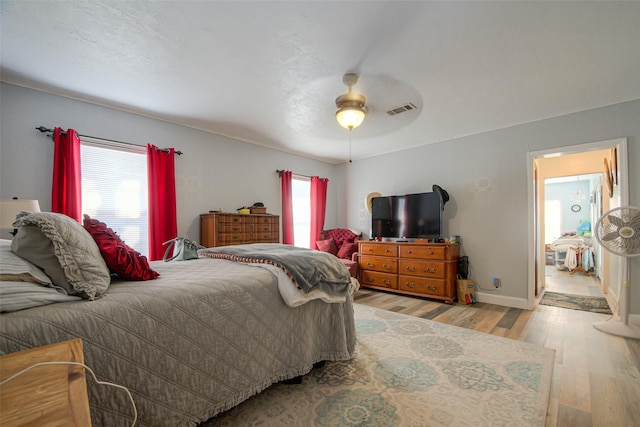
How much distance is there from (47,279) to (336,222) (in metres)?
5.07

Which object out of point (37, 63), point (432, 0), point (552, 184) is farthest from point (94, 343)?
point (552, 184)

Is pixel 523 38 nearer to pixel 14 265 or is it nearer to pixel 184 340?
pixel 184 340

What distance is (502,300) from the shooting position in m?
3.80

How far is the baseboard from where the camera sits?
11.9 ft

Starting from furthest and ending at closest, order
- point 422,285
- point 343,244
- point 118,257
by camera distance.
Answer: point 343,244
point 422,285
point 118,257

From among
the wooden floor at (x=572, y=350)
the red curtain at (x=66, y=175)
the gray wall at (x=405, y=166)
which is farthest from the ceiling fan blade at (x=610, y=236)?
the red curtain at (x=66, y=175)

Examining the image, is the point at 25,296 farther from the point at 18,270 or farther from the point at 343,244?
the point at 343,244

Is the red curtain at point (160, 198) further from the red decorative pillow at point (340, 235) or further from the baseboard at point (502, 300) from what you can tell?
the baseboard at point (502, 300)

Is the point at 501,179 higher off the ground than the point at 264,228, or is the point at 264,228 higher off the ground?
the point at 501,179

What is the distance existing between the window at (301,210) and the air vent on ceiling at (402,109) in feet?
7.70

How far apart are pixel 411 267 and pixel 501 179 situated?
1.77 metres

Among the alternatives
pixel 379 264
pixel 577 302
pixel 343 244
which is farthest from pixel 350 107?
pixel 577 302

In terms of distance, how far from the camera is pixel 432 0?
1681 millimetres

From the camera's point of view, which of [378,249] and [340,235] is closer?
[378,249]
